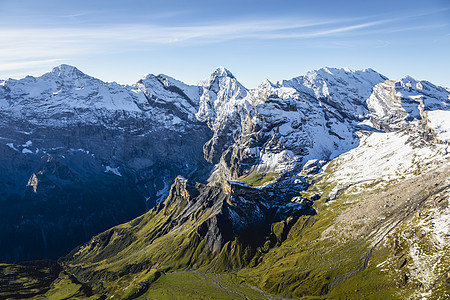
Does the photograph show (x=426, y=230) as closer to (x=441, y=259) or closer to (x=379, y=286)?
(x=441, y=259)

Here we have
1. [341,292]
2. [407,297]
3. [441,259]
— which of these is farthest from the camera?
[341,292]

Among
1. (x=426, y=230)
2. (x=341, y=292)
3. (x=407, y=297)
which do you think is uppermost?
(x=426, y=230)

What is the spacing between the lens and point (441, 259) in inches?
6914

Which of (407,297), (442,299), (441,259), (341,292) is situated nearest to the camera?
Result: (442,299)

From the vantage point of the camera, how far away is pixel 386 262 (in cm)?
19625

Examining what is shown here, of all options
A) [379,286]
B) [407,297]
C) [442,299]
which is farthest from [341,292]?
[442,299]

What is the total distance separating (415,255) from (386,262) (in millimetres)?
16732

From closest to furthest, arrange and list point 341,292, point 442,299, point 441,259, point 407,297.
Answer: point 442,299, point 407,297, point 441,259, point 341,292

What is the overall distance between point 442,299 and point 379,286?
110 feet

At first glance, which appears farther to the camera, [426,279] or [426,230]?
[426,230]

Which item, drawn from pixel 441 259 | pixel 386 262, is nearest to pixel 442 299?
pixel 441 259

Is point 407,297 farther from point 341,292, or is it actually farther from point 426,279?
point 341,292

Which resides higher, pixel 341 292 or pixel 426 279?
pixel 426 279

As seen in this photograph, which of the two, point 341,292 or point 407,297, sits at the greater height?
point 407,297
